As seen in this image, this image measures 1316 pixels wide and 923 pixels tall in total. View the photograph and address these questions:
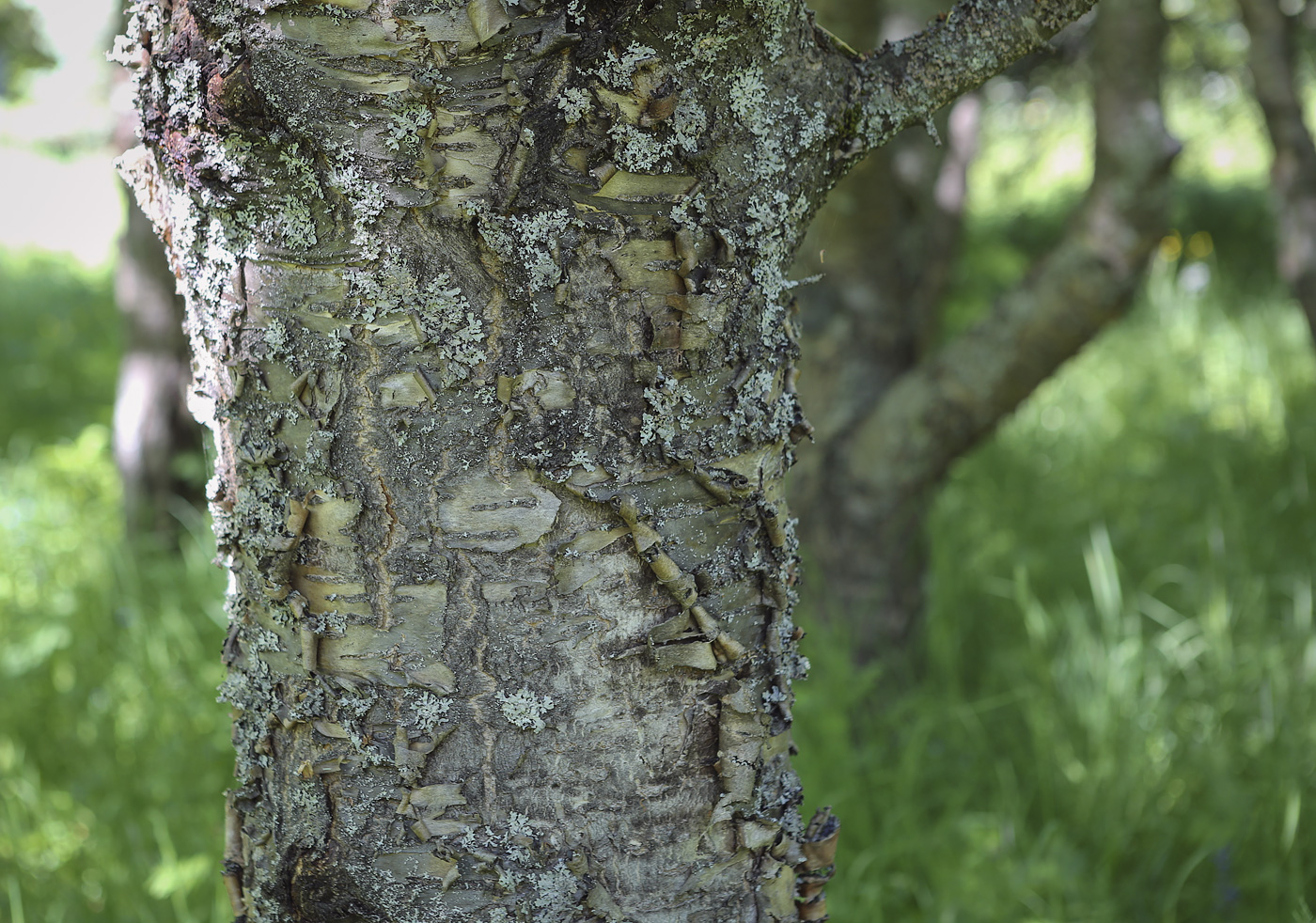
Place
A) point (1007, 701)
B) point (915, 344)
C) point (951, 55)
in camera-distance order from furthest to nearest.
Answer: point (915, 344) < point (1007, 701) < point (951, 55)

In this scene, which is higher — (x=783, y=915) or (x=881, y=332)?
(x=881, y=332)

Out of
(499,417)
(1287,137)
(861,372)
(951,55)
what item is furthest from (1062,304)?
(499,417)

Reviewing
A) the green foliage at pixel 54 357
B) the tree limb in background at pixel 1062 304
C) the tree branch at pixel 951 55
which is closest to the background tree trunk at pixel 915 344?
the tree limb in background at pixel 1062 304

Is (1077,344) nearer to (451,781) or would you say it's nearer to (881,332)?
(881,332)

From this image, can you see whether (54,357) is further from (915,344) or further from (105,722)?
(915,344)

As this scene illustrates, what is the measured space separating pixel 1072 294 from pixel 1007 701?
97 cm

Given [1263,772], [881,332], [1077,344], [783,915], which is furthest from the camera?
[881,332]

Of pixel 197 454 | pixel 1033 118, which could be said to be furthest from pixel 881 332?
pixel 1033 118

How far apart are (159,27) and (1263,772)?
221cm

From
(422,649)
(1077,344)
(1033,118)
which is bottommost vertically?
(422,649)

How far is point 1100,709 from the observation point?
2117 millimetres

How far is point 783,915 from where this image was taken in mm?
925

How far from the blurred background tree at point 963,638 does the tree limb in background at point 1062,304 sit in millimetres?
38

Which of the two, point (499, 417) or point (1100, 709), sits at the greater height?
point (499, 417)
